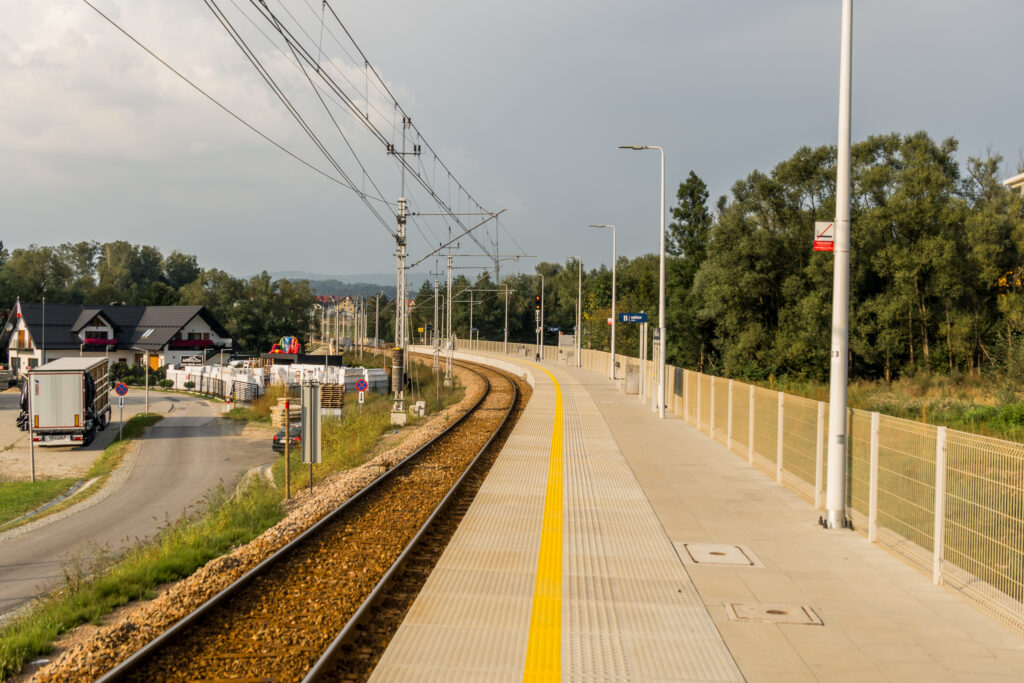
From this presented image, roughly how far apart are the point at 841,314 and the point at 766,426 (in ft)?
18.4

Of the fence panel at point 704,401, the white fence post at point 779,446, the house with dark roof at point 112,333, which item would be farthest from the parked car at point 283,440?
the house with dark roof at point 112,333

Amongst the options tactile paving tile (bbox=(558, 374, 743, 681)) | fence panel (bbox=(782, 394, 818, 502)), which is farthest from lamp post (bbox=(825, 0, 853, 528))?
tactile paving tile (bbox=(558, 374, 743, 681))

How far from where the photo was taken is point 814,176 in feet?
184

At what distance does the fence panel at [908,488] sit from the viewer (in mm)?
9133

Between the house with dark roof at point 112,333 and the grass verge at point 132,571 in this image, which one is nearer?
the grass verge at point 132,571

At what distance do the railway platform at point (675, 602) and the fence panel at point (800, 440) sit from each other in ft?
1.34

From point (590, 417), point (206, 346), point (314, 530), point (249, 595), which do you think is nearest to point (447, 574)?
point (249, 595)

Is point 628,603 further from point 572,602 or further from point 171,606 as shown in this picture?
point 171,606

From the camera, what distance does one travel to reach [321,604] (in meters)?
8.59

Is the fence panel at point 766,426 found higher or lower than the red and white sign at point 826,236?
lower

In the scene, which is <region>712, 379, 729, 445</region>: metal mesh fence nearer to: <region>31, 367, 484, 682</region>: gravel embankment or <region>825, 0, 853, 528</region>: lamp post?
<region>825, 0, 853, 528</region>: lamp post

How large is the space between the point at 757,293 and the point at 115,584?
51.3 metres

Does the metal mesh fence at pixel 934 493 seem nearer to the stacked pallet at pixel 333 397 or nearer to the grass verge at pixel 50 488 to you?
the grass verge at pixel 50 488

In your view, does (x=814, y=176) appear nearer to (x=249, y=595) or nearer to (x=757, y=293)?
(x=757, y=293)
